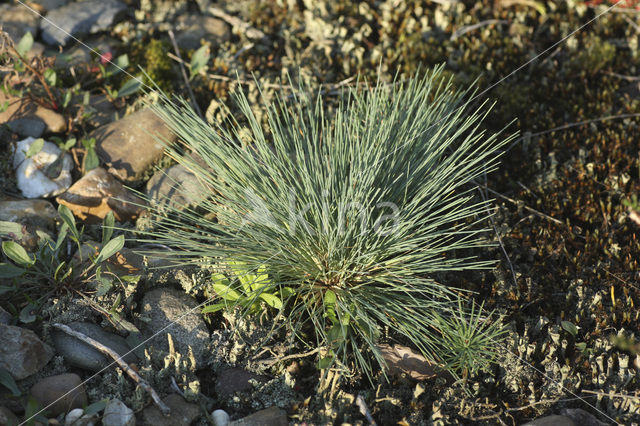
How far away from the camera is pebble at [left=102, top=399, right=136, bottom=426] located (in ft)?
7.64

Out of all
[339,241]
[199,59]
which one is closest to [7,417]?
[339,241]

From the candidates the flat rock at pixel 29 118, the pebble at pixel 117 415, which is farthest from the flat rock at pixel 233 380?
the flat rock at pixel 29 118

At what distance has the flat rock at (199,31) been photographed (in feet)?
15.7

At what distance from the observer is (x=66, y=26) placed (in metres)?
4.60

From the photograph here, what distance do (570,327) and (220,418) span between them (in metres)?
1.87

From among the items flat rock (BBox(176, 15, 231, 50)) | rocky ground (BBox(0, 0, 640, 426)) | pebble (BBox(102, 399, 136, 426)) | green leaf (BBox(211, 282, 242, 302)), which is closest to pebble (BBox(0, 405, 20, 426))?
rocky ground (BBox(0, 0, 640, 426))

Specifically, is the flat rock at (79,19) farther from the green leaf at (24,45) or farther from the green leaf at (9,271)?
the green leaf at (9,271)

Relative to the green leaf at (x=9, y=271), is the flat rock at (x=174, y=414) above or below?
below

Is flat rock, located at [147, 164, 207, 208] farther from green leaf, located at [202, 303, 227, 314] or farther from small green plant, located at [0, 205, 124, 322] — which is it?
green leaf, located at [202, 303, 227, 314]

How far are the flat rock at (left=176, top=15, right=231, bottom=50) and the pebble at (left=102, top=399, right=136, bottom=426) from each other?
3.27 m

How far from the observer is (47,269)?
9.59 ft

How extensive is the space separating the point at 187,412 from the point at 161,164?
1877mm

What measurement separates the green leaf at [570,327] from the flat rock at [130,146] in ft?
8.65

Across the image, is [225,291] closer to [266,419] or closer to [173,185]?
[266,419]
